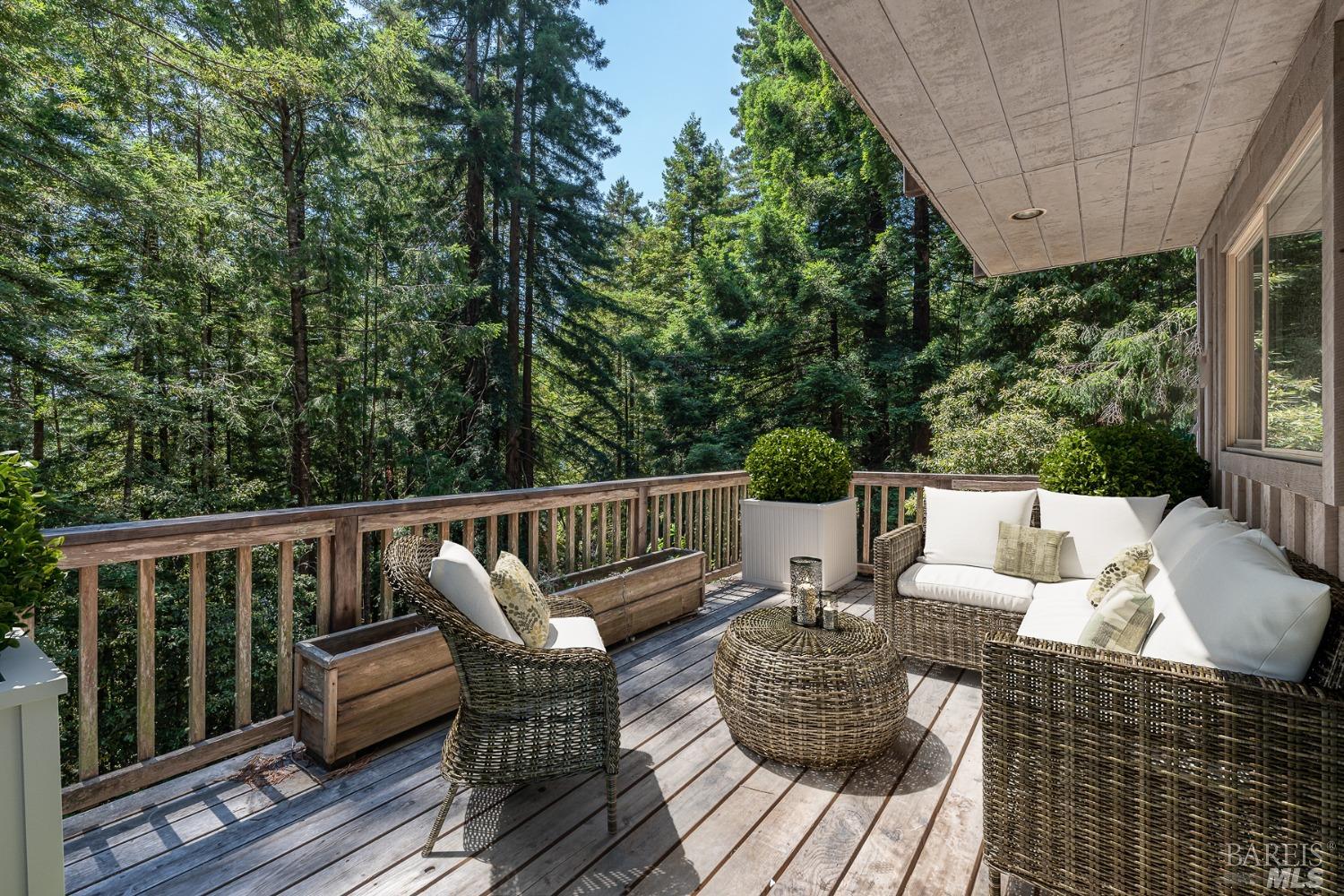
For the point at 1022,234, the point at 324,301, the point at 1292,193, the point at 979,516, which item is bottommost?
the point at 979,516

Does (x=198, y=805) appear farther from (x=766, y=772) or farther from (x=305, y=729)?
(x=766, y=772)

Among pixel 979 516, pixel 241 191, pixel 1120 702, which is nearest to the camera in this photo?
pixel 1120 702

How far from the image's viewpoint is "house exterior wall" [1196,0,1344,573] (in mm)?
1671

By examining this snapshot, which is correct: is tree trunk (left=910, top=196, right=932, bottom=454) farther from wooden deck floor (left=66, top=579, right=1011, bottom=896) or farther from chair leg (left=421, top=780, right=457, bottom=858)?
chair leg (left=421, top=780, right=457, bottom=858)

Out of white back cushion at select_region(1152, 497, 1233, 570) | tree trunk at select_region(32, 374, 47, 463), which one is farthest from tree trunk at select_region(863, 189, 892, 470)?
tree trunk at select_region(32, 374, 47, 463)

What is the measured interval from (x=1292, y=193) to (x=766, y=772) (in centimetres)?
286

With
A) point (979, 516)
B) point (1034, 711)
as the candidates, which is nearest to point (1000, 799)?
point (1034, 711)

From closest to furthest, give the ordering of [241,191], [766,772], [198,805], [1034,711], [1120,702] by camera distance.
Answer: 1. [1120,702]
2. [1034,711]
3. [198,805]
4. [766,772]
5. [241,191]

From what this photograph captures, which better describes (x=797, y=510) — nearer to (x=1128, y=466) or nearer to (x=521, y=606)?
(x=1128, y=466)

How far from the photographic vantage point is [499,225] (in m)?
10.6

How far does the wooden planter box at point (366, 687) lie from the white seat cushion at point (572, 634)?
519 millimetres

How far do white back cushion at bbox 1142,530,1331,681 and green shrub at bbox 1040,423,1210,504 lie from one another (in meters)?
2.05

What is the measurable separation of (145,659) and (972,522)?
3.91 m

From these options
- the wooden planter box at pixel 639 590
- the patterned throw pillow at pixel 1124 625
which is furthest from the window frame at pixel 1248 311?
the wooden planter box at pixel 639 590
